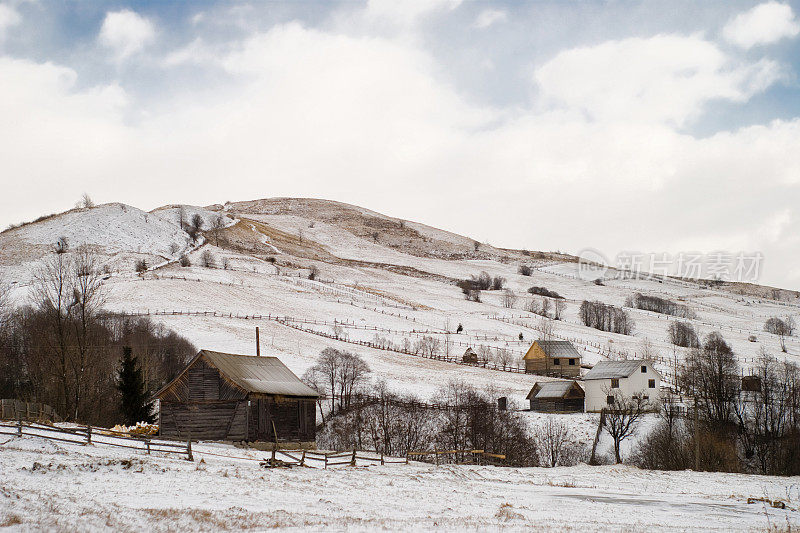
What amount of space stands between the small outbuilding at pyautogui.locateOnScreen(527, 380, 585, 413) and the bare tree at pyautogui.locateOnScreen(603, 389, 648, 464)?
11.1 feet

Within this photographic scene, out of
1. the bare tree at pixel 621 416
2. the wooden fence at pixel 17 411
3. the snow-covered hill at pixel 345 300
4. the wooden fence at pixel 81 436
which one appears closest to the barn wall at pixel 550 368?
the snow-covered hill at pixel 345 300

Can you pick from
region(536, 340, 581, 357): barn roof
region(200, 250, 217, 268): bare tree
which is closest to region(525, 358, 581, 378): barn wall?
region(536, 340, 581, 357): barn roof

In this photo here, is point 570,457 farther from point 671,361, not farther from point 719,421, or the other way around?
point 671,361

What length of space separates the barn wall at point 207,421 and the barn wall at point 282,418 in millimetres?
752

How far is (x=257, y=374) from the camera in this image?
151 ft

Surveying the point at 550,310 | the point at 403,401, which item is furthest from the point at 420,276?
the point at 403,401

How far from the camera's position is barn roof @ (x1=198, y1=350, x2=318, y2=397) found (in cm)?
4347

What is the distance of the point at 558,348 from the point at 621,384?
63.6ft

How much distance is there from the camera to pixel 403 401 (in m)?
64.5

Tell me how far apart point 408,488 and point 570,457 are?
3256cm

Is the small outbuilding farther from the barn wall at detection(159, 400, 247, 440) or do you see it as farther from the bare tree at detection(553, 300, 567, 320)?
the bare tree at detection(553, 300, 567, 320)

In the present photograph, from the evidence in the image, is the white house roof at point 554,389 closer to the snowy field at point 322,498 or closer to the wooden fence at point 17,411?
the snowy field at point 322,498

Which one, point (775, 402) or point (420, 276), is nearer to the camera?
point (775, 402)

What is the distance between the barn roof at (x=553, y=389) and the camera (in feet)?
232
